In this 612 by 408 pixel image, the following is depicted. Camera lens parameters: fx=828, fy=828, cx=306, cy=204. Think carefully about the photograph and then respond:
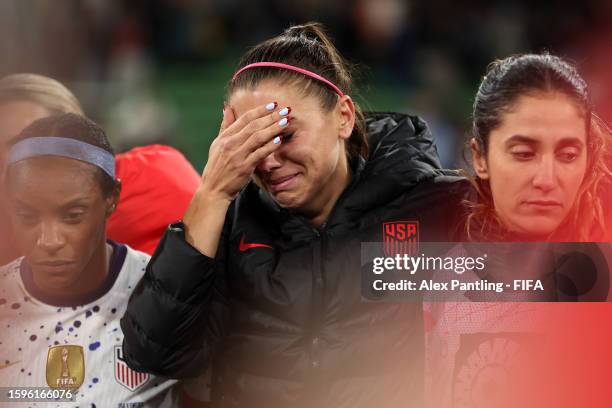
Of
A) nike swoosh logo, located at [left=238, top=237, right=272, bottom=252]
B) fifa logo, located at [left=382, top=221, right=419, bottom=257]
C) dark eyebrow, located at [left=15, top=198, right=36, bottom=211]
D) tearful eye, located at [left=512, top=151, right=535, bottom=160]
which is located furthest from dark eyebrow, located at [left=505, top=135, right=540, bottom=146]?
dark eyebrow, located at [left=15, top=198, right=36, bottom=211]

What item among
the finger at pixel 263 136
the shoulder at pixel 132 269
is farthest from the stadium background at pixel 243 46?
the finger at pixel 263 136

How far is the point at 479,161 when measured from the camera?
1.39 metres

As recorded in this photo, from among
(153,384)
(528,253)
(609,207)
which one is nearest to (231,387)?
(153,384)

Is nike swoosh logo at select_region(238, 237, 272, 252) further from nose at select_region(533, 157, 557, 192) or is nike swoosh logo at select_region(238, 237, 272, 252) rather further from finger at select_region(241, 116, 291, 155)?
nose at select_region(533, 157, 557, 192)

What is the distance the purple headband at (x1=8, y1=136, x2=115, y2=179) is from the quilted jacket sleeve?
218 millimetres

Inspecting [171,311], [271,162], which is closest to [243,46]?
[271,162]

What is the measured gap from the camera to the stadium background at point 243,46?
454 cm

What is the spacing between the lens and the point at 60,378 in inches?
55.0

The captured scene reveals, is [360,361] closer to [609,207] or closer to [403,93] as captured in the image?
[609,207]

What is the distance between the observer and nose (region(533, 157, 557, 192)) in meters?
1.28

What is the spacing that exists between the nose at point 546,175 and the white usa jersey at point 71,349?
2.39 ft

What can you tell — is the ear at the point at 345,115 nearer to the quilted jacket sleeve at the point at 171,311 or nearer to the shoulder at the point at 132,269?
the quilted jacket sleeve at the point at 171,311

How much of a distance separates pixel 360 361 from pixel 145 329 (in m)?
0.36

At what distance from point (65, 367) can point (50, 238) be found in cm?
22
